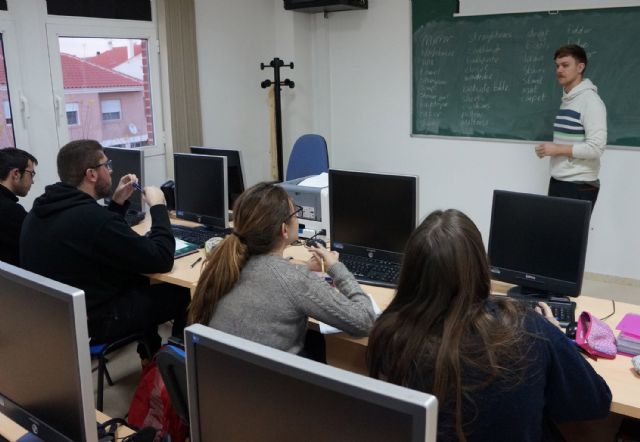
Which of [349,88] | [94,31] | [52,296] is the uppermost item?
[94,31]

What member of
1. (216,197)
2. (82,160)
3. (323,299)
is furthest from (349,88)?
(323,299)

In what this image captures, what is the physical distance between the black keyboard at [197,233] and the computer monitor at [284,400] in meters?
2.12

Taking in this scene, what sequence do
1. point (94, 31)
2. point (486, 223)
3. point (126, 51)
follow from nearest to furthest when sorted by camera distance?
point (94, 31)
point (126, 51)
point (486, 223)

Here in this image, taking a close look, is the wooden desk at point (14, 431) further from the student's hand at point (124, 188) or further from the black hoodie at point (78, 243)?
the student's hand at point (124, 188)

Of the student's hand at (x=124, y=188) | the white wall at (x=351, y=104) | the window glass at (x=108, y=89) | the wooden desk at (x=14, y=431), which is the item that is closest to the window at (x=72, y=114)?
the window glass at (x=108, y=89)

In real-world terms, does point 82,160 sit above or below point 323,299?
above

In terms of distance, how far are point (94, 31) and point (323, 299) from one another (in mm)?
3250

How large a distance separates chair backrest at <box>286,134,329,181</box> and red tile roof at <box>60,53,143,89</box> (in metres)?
1.37

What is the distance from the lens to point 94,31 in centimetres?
422

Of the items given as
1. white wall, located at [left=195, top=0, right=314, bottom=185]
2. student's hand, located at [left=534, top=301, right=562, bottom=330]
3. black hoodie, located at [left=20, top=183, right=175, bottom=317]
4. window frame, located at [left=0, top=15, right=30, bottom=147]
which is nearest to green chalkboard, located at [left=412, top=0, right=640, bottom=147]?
white wall, located at [left=195, top=0, right=314, bottom=185]

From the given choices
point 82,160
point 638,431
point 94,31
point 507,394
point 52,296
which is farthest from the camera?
point 94,31

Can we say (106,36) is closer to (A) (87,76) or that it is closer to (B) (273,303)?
(A) (87,76)

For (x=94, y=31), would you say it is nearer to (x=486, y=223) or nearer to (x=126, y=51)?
(x=126, y=51)

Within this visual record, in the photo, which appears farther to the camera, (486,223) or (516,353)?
(486,223)
